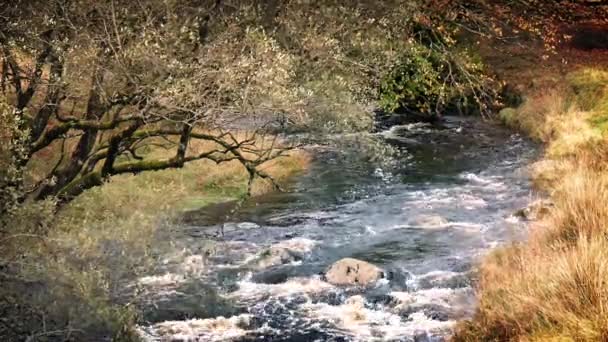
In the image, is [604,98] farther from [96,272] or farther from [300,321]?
[96,272]

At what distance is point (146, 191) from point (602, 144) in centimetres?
1238

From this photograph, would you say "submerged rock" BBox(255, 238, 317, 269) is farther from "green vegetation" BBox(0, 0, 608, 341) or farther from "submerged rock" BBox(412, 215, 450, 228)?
"submerged rock" BBox(412, 215, 450, 228)

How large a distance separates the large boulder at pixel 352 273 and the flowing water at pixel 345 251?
0.22m

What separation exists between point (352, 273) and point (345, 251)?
1.72 meters

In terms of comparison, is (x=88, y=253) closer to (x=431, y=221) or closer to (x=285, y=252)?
(x=285, y=252)

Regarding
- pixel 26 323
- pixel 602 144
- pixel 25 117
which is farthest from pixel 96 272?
pixel 602 144

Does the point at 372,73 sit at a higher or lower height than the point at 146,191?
higher

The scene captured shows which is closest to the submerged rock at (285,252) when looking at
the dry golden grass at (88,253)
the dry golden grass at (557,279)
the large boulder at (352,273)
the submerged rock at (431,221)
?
the large boulder at (352,273)

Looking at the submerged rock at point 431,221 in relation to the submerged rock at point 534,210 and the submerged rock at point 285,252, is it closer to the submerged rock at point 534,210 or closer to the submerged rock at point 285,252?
the submerged rock at point 534,210

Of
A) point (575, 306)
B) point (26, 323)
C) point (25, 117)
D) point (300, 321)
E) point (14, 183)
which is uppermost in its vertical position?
point (25, 117)

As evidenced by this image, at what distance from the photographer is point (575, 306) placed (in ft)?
24.5

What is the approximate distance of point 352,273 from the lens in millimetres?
14281

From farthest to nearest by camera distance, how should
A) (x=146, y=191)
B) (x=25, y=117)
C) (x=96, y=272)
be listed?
(x=146, y=191) → (x=25, y=117) → (x=96, y=272)

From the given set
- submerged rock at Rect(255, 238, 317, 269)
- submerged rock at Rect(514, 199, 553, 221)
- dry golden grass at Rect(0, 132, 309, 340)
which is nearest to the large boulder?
submerged rock at Rect(255, 238, 317, 269)
